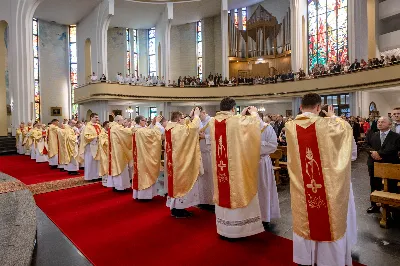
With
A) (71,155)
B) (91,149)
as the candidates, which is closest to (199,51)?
(71,155)

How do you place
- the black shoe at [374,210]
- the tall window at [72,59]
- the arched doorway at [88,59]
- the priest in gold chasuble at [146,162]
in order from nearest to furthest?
1. the black shoe at [374,210]
2. the priest in gold chasuble at [146,162]
3. the arched doorway at [88,59]
4. the tall window at [72,59]

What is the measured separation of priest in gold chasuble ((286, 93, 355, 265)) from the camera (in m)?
2.93

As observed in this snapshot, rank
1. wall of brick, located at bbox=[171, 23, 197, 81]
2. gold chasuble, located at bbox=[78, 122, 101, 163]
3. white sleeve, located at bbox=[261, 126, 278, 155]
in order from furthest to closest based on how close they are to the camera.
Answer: wall of brick, located at bbox=[171, 23, 197, 81] < gold chasuble, located at bbox=[78, 122, 101, 163] < white sleeve, located at bbox=[261, 126, 278, 155]

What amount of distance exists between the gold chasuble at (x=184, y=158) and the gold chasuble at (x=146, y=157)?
1102 millimetres

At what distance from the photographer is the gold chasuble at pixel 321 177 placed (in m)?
2.94

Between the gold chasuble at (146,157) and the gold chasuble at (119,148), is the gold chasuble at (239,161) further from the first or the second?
the gold chasuble at (119,148)

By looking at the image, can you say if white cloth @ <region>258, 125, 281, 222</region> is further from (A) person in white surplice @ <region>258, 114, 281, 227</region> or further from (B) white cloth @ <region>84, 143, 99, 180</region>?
(B) white cloth @ <region>84, 143, 99, 180</region>

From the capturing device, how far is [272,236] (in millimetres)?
4039

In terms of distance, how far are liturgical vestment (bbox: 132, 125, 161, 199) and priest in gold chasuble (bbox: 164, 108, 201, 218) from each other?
1.07 meters

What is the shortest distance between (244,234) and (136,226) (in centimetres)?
173

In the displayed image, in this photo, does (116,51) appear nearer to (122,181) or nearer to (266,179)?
(122,181)

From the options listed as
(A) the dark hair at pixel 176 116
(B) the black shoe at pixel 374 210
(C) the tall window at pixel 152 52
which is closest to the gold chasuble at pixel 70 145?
(A) the dark hair at pixel 176 116

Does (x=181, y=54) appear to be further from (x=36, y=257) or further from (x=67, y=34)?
(x=36, y=257)

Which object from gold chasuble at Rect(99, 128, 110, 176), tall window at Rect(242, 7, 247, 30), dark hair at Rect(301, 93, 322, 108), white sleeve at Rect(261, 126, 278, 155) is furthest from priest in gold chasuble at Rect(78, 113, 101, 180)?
tall window at Rect(242, 7, 247, 30)
